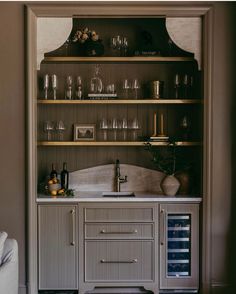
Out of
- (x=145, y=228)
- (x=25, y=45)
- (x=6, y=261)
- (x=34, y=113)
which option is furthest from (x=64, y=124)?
(x=6, y=261)

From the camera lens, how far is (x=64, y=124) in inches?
197

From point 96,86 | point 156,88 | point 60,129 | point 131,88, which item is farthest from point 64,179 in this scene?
point 156,88

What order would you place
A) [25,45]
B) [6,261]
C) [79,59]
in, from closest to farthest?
1. [6,261]
2. [25,45]
3. [79,59]

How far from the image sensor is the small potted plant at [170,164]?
4.59 m

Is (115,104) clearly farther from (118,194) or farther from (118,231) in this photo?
(118,231)

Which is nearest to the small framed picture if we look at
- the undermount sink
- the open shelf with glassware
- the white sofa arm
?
the open shelf with glassware

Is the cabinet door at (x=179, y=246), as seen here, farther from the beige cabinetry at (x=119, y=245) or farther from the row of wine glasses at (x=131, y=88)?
the row of wine glasses at (x=131, y=88)

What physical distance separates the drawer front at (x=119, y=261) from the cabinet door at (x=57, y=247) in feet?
0.47

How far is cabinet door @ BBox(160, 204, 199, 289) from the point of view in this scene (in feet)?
14.6

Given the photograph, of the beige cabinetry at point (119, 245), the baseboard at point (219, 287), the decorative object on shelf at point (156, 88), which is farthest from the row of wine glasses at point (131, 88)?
the baseboard at point (219, 287)

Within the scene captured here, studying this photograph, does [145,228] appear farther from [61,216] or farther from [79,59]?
[79,59]

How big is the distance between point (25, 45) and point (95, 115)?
107 centimetres

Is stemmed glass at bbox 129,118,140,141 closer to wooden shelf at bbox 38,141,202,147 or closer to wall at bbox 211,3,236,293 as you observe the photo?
wooden shelf at bbox 38,141,202,147

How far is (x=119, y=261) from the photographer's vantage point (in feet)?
14.6
